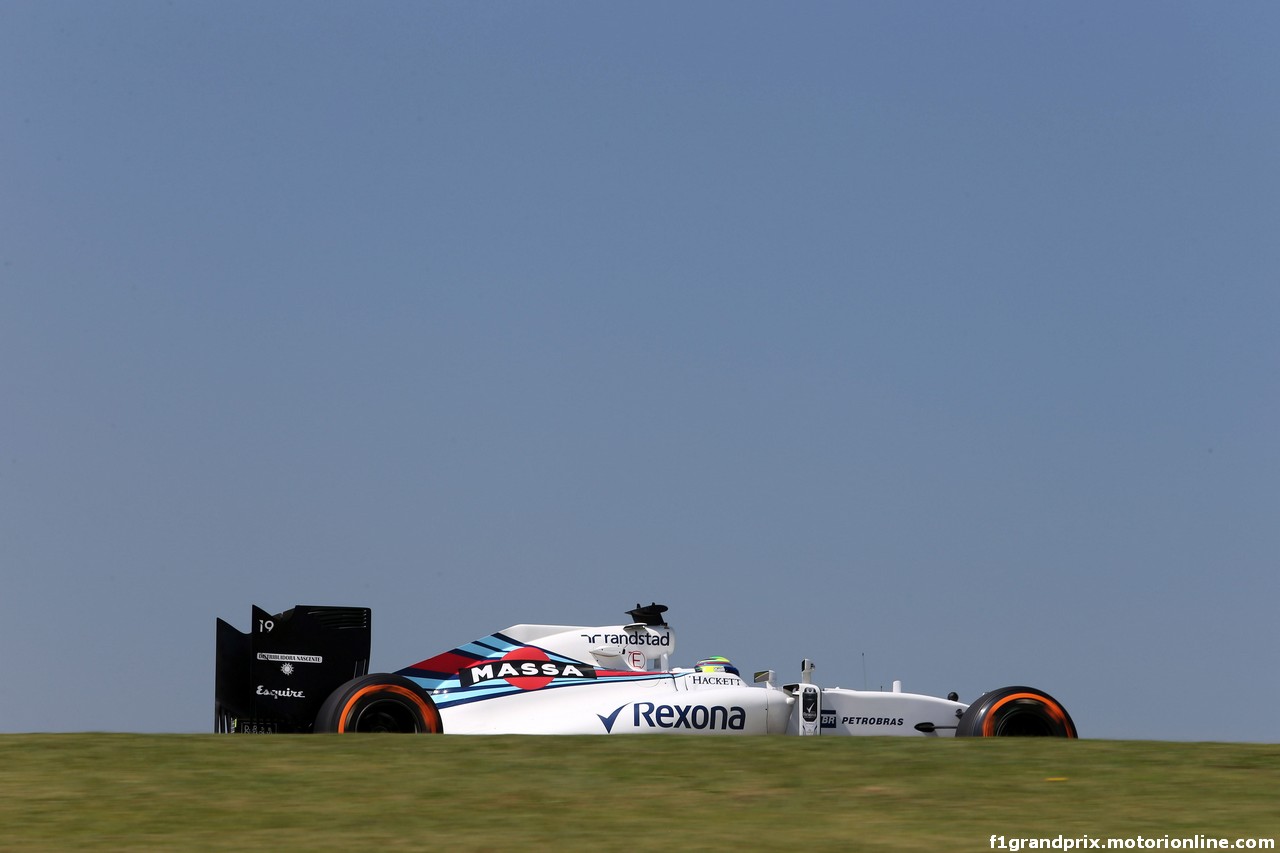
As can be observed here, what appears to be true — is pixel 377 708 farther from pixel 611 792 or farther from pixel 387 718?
pixel 611 792

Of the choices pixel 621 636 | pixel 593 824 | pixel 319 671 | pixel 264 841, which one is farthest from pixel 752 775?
pixel 621 636

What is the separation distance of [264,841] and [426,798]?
98cm

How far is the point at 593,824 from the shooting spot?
248 inches

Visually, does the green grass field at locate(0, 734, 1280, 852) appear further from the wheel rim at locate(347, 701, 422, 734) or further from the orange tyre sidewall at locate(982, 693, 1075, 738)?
the orange tyre sidewall at locate(982, 693, 1075, 738)

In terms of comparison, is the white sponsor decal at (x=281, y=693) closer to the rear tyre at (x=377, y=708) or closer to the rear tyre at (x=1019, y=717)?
the rear tyre at (x=377, y=708)

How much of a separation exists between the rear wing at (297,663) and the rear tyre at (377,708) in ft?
3.48

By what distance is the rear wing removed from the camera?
11445mm

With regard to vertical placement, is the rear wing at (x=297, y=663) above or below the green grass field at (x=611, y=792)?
above

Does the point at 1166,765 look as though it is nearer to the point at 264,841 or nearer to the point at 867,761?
the point at 867,761

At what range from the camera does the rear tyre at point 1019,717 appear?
1101 cm

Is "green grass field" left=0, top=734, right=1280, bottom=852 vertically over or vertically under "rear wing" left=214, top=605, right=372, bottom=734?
under

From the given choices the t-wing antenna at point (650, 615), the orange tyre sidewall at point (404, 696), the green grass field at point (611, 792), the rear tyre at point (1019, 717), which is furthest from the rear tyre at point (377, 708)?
the t-wing antenna at point (650, 615)

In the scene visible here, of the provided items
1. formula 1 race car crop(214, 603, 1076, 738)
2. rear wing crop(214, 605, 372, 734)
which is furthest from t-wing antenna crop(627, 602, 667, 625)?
rear wing crop(214, 605, 372, 734)

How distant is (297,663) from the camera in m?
11.5
